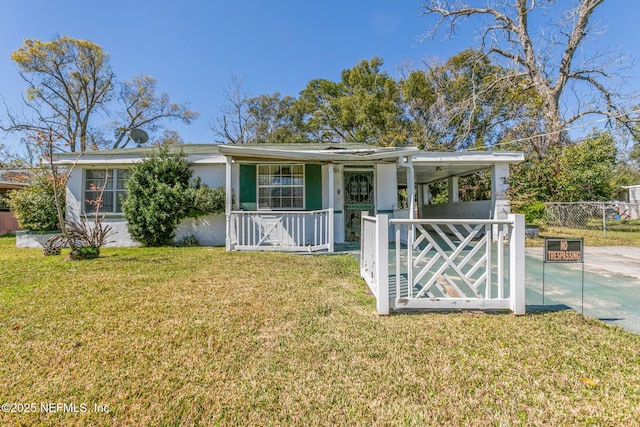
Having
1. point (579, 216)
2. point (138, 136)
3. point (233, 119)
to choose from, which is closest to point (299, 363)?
point (138, 136)

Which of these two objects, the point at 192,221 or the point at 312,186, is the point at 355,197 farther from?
the point at 192,221

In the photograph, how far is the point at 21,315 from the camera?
2951 mm

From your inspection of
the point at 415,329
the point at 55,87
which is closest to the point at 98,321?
the point at 415,329

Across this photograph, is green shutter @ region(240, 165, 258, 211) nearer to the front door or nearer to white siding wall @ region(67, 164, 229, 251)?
white siding wall @ region(67, 164, 229, 251)

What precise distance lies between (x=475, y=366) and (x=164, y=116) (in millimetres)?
28177

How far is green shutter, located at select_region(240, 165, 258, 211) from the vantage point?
8047 mm

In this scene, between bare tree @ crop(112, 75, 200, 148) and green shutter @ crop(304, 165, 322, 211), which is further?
bare tree @ crop(112, 75, 200, 148)

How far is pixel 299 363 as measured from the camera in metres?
2.11

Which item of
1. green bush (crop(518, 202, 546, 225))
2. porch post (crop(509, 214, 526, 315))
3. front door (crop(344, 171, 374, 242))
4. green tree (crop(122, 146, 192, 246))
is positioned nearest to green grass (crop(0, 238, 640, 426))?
porch post (crop(509, 214, 526, 315))

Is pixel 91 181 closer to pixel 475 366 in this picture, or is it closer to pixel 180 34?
pixel 180 34

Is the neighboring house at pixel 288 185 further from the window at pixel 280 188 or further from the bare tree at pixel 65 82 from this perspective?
the bare tree at pixel 65 82

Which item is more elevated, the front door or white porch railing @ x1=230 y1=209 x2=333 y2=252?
the front door

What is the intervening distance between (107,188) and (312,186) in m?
6.36

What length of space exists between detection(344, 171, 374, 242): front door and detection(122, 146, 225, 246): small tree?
3.69 m
